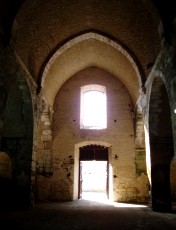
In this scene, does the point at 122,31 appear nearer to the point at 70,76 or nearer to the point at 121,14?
the point at 121,14

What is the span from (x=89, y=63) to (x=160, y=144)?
543cm

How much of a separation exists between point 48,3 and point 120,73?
4.98 meters

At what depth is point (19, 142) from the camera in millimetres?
7965

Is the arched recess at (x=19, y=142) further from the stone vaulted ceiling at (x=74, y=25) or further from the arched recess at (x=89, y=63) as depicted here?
the arched recess at (x=89, y=63)

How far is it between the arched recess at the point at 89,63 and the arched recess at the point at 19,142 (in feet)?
4.03

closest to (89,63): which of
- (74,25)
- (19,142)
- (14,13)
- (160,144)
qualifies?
(74,25)

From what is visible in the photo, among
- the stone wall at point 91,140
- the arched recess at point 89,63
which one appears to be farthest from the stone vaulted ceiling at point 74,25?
the stone wall at point 91,140

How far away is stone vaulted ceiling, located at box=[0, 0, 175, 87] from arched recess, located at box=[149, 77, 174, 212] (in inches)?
39.7

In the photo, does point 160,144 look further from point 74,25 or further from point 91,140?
point 74,25

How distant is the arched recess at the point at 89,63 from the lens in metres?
9.35

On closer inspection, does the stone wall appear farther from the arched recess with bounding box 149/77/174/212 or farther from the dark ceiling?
the dark ceiling

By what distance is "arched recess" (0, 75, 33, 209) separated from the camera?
24.2 feet

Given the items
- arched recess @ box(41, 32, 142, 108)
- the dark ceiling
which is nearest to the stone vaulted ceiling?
the dark ceiling

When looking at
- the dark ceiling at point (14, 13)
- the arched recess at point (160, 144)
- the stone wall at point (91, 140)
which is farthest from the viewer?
the stone wall at point (91, 140)
